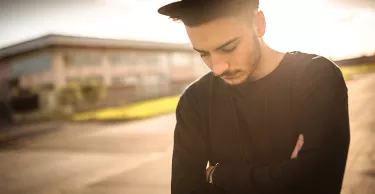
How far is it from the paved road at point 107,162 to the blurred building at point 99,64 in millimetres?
13657

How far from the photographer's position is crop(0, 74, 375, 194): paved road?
16.7 feet

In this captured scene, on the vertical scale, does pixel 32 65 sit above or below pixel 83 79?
above

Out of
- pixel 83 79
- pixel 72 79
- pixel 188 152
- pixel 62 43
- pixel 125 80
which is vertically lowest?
pixel 125 80

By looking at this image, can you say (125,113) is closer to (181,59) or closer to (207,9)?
(207,9)

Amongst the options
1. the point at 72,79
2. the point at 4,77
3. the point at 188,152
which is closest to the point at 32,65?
the point at 72,79

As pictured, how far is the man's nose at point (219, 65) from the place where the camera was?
1475mm

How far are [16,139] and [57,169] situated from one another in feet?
19.1

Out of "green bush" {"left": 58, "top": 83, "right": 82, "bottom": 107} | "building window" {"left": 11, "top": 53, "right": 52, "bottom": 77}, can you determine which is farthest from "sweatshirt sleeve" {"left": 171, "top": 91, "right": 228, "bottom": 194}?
"building window" {"left": 11, "top": 53, "right": 52, "bottom": 77}

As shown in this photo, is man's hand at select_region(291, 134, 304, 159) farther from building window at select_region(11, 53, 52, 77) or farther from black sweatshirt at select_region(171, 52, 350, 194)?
building window at select_region(11, 53, 52, 77)

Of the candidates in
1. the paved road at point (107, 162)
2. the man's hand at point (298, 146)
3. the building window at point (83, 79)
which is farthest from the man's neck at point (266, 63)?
the building window at point (83, 79)

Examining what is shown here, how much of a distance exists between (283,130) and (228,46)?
18.1 inches

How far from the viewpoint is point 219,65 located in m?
1.48

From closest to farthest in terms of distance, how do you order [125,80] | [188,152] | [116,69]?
[188,152] < [116,69] < [125,80]

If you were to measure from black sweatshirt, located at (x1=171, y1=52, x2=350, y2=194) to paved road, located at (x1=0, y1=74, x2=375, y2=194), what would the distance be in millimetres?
2968
